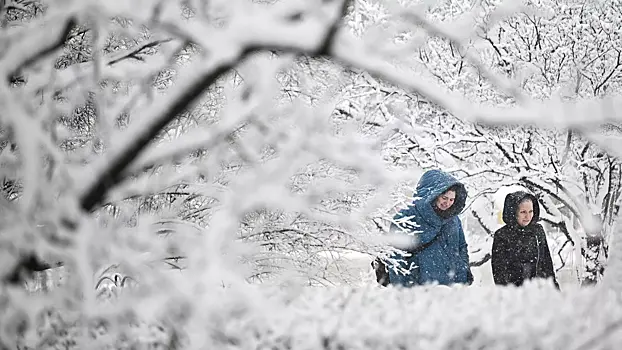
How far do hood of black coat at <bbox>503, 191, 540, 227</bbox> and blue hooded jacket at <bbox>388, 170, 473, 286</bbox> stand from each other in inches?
6.6

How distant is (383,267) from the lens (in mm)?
2121

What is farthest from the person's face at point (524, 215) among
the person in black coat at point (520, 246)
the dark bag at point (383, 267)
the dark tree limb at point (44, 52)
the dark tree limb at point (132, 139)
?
the dark tree limb at point (44, 52)

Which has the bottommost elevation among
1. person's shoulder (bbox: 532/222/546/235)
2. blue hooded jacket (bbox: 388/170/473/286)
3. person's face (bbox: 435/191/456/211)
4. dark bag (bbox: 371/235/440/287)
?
dark bag (bbox: 371/235/440/287)

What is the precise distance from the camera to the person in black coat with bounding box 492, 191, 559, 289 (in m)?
2.11

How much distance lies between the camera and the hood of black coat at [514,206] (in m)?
2.23

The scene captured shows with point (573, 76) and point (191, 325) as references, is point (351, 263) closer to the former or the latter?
point (573, 76)

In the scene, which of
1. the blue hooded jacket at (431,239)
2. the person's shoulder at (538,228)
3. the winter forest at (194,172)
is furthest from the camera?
the person's shoulder at (538,228)

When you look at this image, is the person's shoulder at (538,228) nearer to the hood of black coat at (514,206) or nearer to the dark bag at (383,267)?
the hood of black coat at (514,206)

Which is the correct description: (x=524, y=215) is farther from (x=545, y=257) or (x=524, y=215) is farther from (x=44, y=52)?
(x=44, y=52)

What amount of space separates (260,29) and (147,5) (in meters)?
0.21

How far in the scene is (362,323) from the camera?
118 cm

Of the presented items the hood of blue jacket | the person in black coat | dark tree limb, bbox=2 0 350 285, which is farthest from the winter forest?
the person in black coat

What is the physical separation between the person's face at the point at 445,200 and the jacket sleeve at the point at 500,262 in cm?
22

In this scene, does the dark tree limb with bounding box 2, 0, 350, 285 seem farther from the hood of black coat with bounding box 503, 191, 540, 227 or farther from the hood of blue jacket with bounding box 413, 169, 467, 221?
the hood of black coat with bounding box 503, 191, 540, 227
